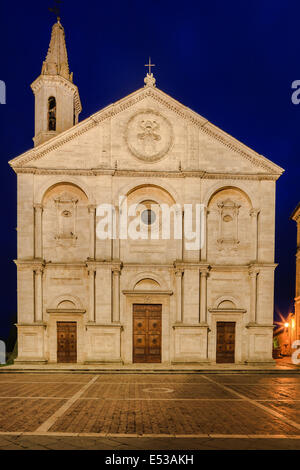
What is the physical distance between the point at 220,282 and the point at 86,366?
396 inches

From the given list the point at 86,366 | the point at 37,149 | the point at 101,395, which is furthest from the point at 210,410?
the point at 37,149

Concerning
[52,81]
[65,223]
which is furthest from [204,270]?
[52,81]

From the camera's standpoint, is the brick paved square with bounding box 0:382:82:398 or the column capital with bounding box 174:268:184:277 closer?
the brick paved square with bounding box 0:382:82:398

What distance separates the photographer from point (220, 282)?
80.3ft

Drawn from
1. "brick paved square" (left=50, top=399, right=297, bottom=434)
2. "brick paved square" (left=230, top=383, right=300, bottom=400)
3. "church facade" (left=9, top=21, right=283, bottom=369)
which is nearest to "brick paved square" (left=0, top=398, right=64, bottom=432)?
"brick paved square" (left=50, top=399, right=297, bottom=434)

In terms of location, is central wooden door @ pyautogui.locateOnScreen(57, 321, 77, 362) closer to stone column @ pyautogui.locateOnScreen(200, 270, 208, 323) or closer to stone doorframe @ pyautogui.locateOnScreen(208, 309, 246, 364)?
stone column @ pyautogui.locateOnScreen(200, 270, 208, 323)

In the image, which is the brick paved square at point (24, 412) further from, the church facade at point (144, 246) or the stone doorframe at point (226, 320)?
the stone doorframe at point (226, 320)

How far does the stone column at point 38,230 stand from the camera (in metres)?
23.9

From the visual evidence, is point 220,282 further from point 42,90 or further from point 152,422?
point 42,90

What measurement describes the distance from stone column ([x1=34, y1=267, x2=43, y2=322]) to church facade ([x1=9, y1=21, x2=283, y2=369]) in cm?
8

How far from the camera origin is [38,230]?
79.0 feet

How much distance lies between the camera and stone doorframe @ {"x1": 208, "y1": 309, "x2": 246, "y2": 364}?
24000 millimetres

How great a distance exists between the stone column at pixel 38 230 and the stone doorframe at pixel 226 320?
11.9 metres

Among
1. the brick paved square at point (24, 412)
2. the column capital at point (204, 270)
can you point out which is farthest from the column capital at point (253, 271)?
the brick paved square at point (24, 412)
